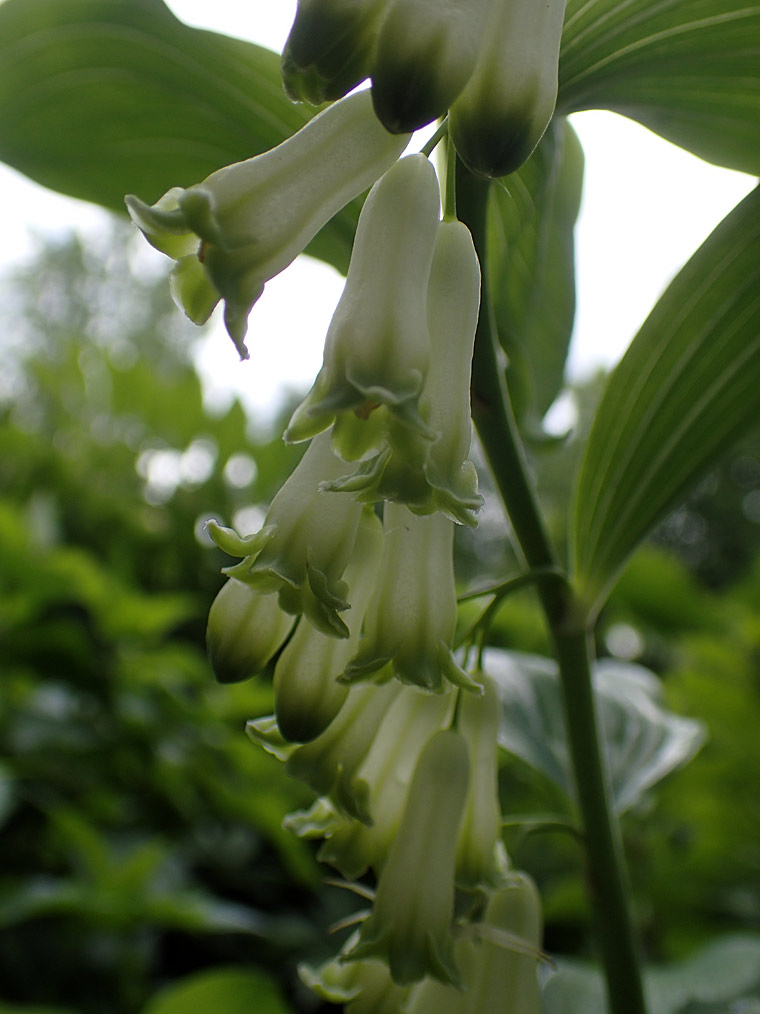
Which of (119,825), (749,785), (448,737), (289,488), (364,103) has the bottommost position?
(119,825)

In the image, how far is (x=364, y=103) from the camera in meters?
0.38

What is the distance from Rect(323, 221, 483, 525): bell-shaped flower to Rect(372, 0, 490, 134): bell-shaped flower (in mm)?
105

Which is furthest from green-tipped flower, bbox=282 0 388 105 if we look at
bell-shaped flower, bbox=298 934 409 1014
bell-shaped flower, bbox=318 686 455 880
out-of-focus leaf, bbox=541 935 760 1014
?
out-of-focus leaf, bbox=541 935 760 1014

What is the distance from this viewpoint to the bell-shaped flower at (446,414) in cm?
36

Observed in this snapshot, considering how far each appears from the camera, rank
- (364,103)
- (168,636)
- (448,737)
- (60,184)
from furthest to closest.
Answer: (168,636)
(60,184)
(448,737)
(364,103)

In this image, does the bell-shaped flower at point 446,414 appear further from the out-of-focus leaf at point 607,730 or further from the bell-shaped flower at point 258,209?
the out-of-focus leaf at point 607,730

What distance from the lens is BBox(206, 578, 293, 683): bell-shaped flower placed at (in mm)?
426

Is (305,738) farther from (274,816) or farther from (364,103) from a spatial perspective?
(274,816)

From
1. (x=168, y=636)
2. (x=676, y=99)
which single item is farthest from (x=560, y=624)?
(x=168, y=636)

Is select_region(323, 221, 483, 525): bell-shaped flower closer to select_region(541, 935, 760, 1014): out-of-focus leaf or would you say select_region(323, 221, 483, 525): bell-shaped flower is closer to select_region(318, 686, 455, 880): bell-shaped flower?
select_region(318, 686, 455, 880): bell-shaped flower

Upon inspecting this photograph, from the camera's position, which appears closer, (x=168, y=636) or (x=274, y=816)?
(x=274, y=816)

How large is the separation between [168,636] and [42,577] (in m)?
0.43

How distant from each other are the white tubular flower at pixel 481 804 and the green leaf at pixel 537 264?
206 mm

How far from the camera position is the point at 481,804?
1.66ft
